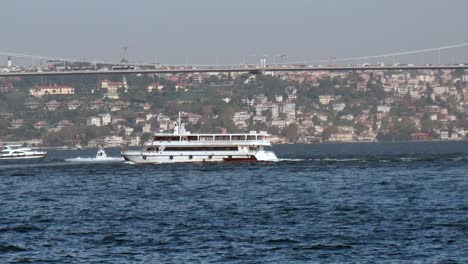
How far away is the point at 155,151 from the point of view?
81000 mm

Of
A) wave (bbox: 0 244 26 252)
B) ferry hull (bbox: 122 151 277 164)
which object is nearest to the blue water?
wave (bbox: 0 244 26 252)

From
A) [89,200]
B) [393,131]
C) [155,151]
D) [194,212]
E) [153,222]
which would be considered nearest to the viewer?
[153,222]

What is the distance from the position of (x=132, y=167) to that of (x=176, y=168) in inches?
187

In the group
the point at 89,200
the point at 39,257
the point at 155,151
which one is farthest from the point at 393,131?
the point at 39,257

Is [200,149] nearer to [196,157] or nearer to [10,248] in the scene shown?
[196,157]

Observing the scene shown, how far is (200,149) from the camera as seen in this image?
3174 inches

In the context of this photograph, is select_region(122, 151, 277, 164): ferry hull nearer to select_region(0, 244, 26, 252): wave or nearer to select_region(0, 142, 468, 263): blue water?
select_region(0, 142, 468, 263): blue water

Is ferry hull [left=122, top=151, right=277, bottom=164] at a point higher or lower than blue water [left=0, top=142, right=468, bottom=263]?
higher

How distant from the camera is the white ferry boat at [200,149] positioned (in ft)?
265

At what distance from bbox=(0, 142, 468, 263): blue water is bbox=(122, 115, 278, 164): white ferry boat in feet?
49.5

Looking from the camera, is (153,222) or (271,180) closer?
(153,222)

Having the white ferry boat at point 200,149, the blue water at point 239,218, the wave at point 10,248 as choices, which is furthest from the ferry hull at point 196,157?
the wave at point 10,248

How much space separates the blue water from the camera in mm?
30453

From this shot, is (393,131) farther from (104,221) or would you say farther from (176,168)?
(104,221)
